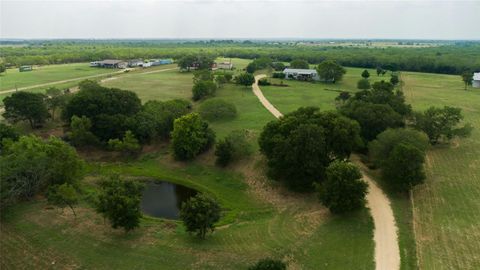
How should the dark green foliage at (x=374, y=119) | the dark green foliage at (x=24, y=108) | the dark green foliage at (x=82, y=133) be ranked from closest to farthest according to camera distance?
the dark green foliage at (x=374, y=119)
the dark green foliage at (x=82, y=133)
the dark green foliage at (x=24, y=108)

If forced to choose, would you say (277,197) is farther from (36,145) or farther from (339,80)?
(339,80)

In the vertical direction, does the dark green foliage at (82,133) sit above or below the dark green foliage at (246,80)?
below

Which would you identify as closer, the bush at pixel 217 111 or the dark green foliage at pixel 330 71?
the bush at pixel 217 111

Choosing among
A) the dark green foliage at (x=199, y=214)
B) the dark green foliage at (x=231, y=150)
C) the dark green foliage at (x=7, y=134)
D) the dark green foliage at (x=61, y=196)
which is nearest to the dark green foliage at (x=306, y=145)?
the dark green foliage at (x=231, y=150)

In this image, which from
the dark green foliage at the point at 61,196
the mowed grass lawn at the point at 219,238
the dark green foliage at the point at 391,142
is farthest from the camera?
the dark green foliage at the point at 391,142

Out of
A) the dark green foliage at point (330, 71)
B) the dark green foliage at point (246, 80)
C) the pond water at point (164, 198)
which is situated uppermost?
the dark green foliage at point (330, 71)

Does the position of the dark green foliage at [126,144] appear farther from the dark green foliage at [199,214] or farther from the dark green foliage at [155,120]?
the dark green foliage at [199,214]

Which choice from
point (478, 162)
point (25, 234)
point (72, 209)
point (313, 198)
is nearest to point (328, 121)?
point (313, 198)

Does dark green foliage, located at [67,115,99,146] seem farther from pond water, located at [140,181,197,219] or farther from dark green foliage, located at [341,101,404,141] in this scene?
dark green foliage, located at [341,101,404,141]
